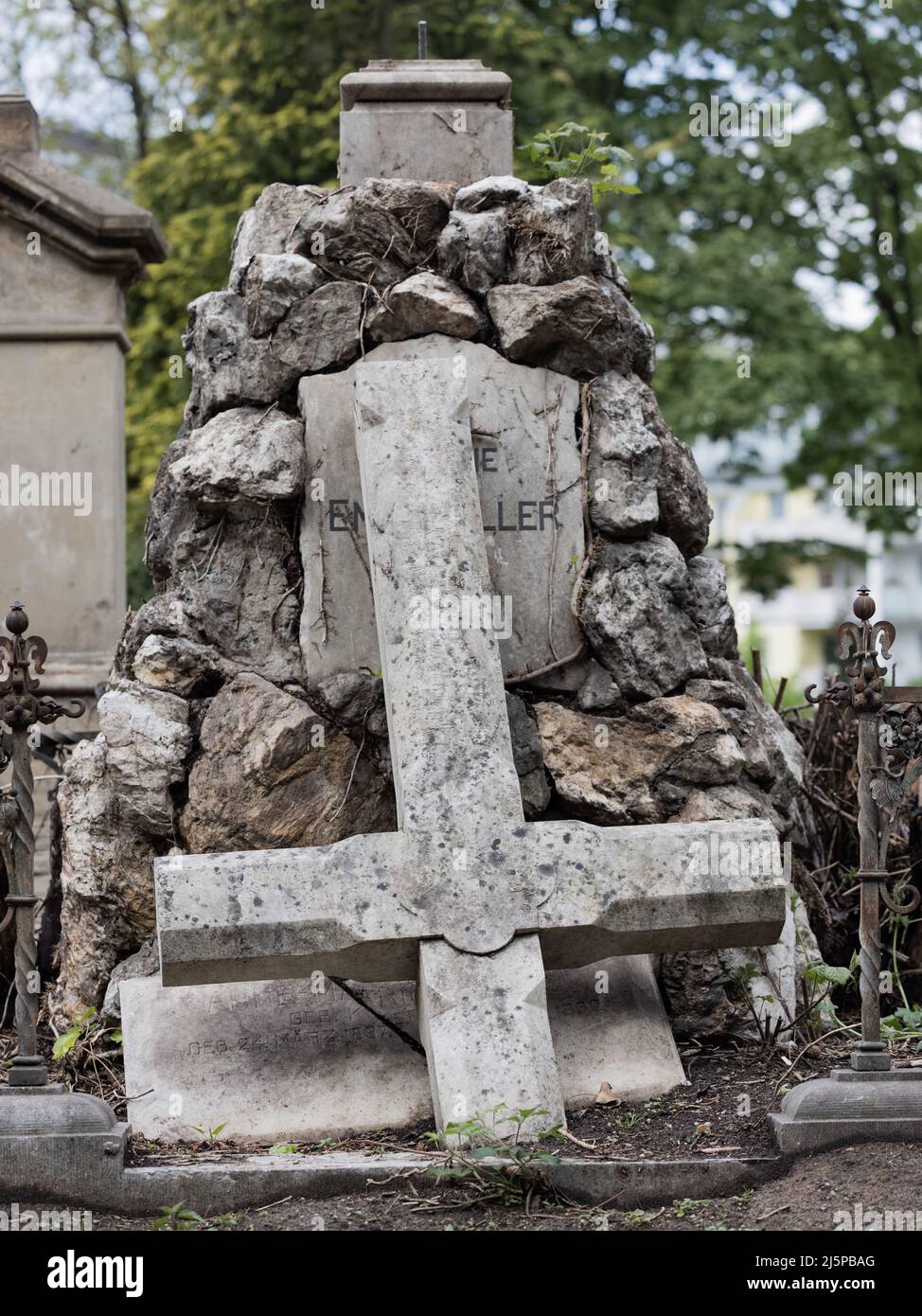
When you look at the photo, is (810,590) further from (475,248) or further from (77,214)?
(475,248)

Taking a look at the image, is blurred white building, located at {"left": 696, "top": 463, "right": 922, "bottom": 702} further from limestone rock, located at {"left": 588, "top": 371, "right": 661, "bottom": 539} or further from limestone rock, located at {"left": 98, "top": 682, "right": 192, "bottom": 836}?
limestone rock, located at {"left": 98, "top": 682, "right": 192, "bottom": 836}

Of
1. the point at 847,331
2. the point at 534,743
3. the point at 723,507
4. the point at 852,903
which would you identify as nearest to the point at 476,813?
the point at 534,743

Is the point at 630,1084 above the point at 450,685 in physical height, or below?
below

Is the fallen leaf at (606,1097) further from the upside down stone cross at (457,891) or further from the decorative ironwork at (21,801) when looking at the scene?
the decorative ironwork at (21,801)

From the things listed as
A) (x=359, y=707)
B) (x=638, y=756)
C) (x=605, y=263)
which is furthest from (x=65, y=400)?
(x=638, y=756)

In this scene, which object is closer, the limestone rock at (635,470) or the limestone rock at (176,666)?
the limestone rock at (176,666)

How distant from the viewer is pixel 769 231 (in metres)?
16.8

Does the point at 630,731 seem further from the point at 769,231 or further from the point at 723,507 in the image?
the point at 723,507

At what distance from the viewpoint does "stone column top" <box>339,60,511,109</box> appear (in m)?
6.14

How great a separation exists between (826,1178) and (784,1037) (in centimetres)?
Result: 133

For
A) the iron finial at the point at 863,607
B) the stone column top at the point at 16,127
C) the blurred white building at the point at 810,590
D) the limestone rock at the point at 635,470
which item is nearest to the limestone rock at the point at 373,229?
the limestone rock at the point at 635,470

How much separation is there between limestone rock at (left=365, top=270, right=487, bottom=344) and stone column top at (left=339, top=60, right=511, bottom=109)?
2.60 feet

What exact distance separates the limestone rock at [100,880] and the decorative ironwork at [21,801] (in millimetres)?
991

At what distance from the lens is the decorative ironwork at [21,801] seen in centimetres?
442
